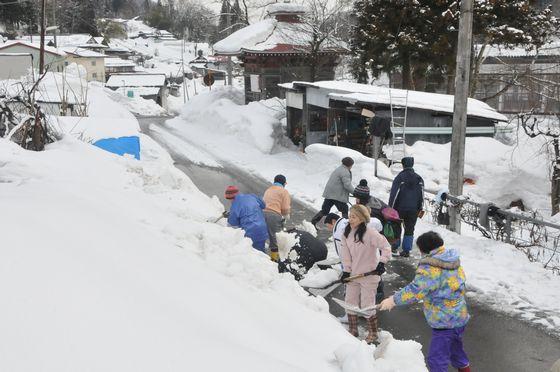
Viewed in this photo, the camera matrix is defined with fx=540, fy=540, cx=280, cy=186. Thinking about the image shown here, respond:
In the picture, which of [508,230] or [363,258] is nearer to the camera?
[363,258]

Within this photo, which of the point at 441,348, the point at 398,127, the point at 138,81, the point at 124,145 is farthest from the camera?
the point at 138,81

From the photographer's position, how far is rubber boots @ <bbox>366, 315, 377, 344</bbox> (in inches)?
234

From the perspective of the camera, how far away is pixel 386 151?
16281mm

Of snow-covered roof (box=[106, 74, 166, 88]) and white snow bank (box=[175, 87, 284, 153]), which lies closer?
white snow bank (box=[175, 87, 284, 153])

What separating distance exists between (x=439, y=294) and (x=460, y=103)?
6.15 m

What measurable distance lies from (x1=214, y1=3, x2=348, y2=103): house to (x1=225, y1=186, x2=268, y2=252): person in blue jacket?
744 inches

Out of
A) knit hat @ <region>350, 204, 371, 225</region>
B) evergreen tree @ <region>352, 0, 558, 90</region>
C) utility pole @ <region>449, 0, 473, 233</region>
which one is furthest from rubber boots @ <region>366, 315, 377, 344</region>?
evergreen tree @ <region>352, 0, 558, 90</region>

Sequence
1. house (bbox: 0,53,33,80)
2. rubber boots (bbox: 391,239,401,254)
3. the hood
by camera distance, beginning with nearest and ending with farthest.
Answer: the hood, rubber boots (bbox: 391,239,401,254), house (bbox: 0,53,33,80)

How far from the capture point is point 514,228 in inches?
357

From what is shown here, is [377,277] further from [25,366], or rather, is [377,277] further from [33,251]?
[25,366]

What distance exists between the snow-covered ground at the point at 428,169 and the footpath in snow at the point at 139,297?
319 cm

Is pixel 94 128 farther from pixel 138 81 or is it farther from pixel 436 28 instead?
pixel 138 81

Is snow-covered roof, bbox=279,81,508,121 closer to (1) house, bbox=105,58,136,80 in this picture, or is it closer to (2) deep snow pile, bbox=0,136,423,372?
(2) deep snow pile, bbox=0,136,423,372

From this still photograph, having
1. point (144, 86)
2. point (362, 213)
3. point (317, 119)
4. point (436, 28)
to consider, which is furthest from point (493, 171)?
point (144, 86)
